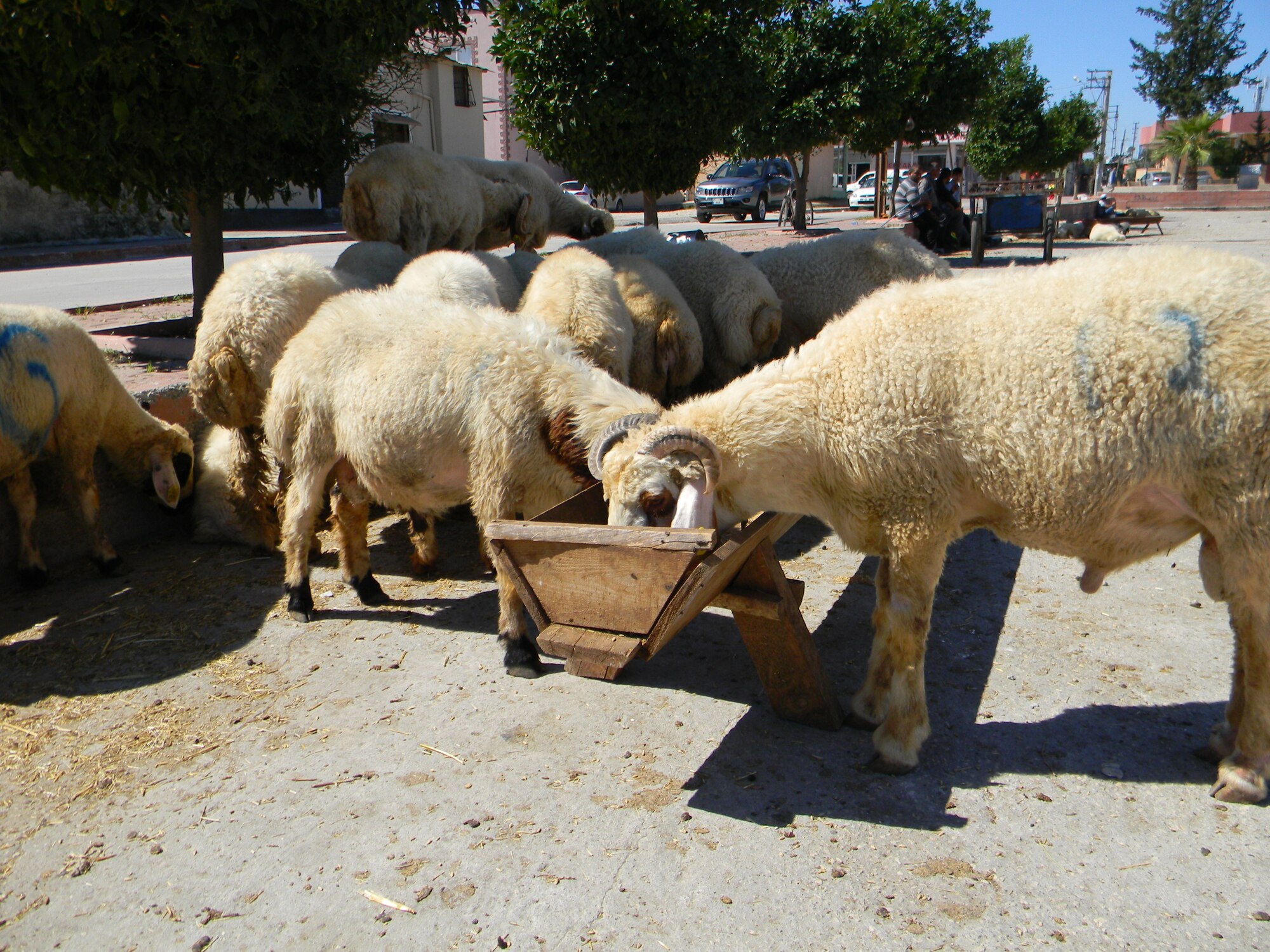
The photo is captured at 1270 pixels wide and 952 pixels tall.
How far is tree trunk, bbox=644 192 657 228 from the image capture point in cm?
921

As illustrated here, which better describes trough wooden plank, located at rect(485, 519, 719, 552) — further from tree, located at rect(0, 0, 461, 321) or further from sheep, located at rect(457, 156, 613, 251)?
sheep, located at rect(457, 156, 613, 251)

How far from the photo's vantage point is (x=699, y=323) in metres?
6.54

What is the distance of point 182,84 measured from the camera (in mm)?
5766

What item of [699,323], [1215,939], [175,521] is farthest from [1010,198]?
[1215,939]

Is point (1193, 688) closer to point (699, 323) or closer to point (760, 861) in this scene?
point (760, 861)

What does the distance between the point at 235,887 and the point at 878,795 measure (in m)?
1.96

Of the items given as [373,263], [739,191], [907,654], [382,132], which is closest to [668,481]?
[907,654]

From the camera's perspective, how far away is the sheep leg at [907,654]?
317 centimetres

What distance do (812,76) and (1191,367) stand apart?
19.5 metres

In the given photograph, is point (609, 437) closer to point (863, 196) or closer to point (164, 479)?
point (164, 479)

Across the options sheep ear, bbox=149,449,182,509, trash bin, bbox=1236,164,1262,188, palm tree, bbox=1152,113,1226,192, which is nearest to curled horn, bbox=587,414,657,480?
sheep ear, bbox=149,449,182,509

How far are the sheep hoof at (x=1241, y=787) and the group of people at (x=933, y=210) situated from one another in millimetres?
12241

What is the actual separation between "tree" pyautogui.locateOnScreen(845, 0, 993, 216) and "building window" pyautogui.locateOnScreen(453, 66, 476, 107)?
16.6 meters

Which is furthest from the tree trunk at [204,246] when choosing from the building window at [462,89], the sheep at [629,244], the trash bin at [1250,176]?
the trash bin at [1250,176]
